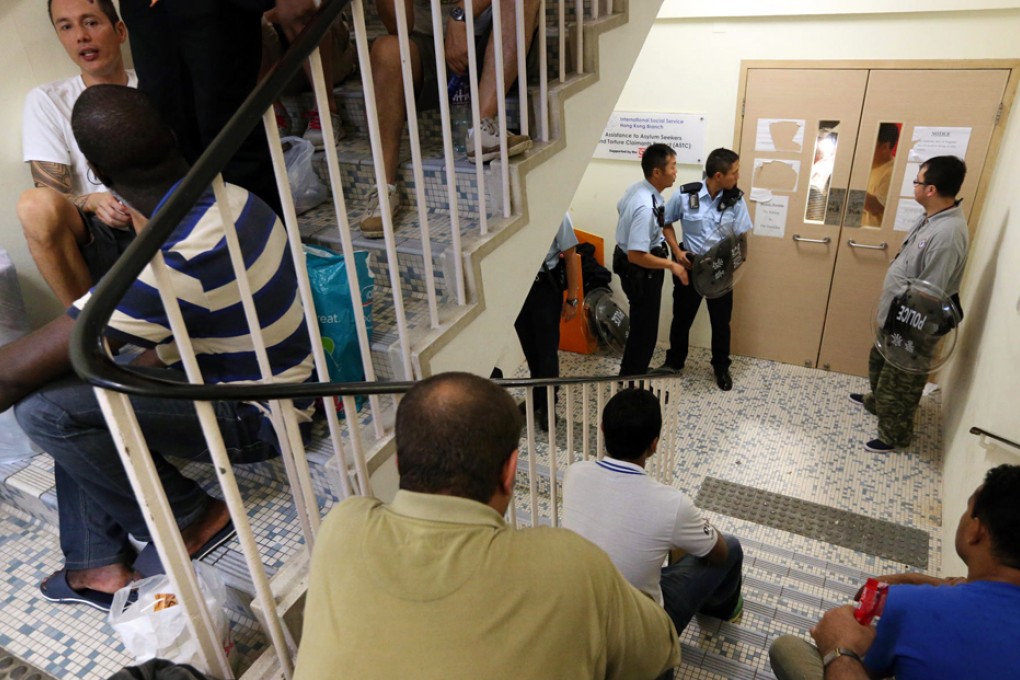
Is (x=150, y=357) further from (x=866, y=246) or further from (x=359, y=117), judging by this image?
(x=866, y=246)

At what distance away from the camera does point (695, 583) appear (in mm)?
2047

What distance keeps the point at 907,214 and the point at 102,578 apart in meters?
4.65

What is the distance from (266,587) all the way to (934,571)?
3.10m

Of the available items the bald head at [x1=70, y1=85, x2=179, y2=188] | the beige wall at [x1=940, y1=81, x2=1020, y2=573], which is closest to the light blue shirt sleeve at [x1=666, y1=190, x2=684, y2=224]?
the beige wall at [x1=940, y1=81, x2=1020, y2=573]

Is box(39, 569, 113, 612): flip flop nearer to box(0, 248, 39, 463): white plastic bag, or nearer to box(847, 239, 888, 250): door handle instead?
box(0, 248, 39, 463): white plastic bag

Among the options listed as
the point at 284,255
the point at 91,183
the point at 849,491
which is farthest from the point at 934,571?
the point at 91,183

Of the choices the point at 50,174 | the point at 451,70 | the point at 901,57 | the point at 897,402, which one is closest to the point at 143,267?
the point at 451,70

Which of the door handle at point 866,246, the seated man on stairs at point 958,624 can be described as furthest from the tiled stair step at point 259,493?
the door handle at point 866,246

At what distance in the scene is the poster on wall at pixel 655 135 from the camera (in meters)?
4.56

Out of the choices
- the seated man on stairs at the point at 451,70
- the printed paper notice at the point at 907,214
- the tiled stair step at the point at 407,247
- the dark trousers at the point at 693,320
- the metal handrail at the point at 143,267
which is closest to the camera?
the metal handrail at the point at 143,267

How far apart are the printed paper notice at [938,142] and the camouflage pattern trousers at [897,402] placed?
1.36 m

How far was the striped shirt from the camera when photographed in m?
1.22

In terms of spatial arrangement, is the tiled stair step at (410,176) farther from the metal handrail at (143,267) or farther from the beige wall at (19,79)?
the beige wall at (19,79)

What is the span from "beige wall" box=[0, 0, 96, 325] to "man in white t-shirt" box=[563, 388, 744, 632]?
81.8 inches
